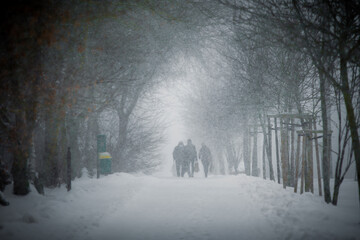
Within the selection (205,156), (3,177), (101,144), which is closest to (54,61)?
(3,177)

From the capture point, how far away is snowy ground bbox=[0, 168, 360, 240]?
375 centimetres

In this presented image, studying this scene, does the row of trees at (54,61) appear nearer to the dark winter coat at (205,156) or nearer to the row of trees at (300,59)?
the row of trees at (300,59)

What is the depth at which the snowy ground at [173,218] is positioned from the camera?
3746 millimetres

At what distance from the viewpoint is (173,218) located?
4.91 m

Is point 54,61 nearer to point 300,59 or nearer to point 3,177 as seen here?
point 3,177

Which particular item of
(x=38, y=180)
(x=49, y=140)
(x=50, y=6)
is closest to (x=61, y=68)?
(x=50, y=6)

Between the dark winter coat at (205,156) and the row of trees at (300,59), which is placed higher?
the row of trees at (300,59)

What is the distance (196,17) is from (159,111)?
872 cm

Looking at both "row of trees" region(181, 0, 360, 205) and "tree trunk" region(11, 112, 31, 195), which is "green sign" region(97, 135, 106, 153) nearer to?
"tree trunk" region(11, 112, 31, 195)

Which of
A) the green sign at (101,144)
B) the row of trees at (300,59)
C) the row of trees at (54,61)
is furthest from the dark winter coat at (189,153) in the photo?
the row of trees at (54,61)

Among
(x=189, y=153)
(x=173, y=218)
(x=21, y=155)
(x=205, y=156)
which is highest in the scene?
(x=21, y=155)

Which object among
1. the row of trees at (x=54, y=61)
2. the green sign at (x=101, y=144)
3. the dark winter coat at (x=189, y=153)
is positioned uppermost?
the row of trees at (x=54, y=61)

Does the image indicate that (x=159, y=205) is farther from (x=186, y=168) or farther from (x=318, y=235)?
(x=186, y=168)

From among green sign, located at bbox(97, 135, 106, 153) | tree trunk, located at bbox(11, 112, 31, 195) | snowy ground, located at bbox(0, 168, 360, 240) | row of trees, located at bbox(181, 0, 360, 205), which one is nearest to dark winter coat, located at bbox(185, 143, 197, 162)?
row of trees, located at bbox(181, 0, 360, 205)
